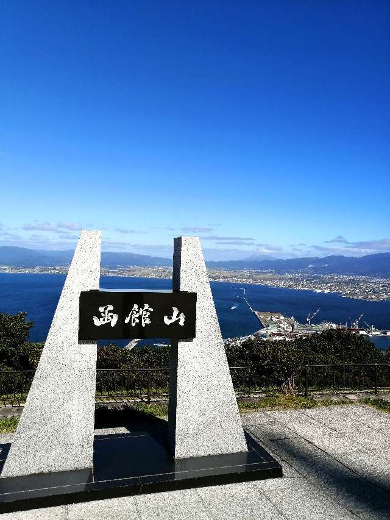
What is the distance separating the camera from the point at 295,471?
546cm

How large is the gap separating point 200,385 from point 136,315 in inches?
52.5

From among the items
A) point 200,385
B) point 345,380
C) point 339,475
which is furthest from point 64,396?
point 345,380

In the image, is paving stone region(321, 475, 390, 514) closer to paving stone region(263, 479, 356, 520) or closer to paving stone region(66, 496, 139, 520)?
paving stone region(263, 479, 356, 520)

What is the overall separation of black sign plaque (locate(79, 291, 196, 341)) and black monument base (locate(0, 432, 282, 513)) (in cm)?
165

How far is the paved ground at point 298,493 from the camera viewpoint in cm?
439

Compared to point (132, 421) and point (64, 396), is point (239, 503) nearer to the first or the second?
point (64, 396)

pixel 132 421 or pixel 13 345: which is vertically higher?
pixel 132 421

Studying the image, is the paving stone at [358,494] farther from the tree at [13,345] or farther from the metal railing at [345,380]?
the tree at [13,345]

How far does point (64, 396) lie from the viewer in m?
4.96

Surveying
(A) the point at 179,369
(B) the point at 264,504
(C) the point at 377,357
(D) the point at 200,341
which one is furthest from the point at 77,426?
(C) the point at 377,357

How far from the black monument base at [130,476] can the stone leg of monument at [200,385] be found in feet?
0.71

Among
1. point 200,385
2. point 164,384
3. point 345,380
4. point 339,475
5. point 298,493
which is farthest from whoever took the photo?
point 164,384

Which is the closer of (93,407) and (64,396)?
(64,396)

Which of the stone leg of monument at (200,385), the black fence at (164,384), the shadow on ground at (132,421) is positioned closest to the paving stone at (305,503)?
the stone leg of monument at (200,385)
